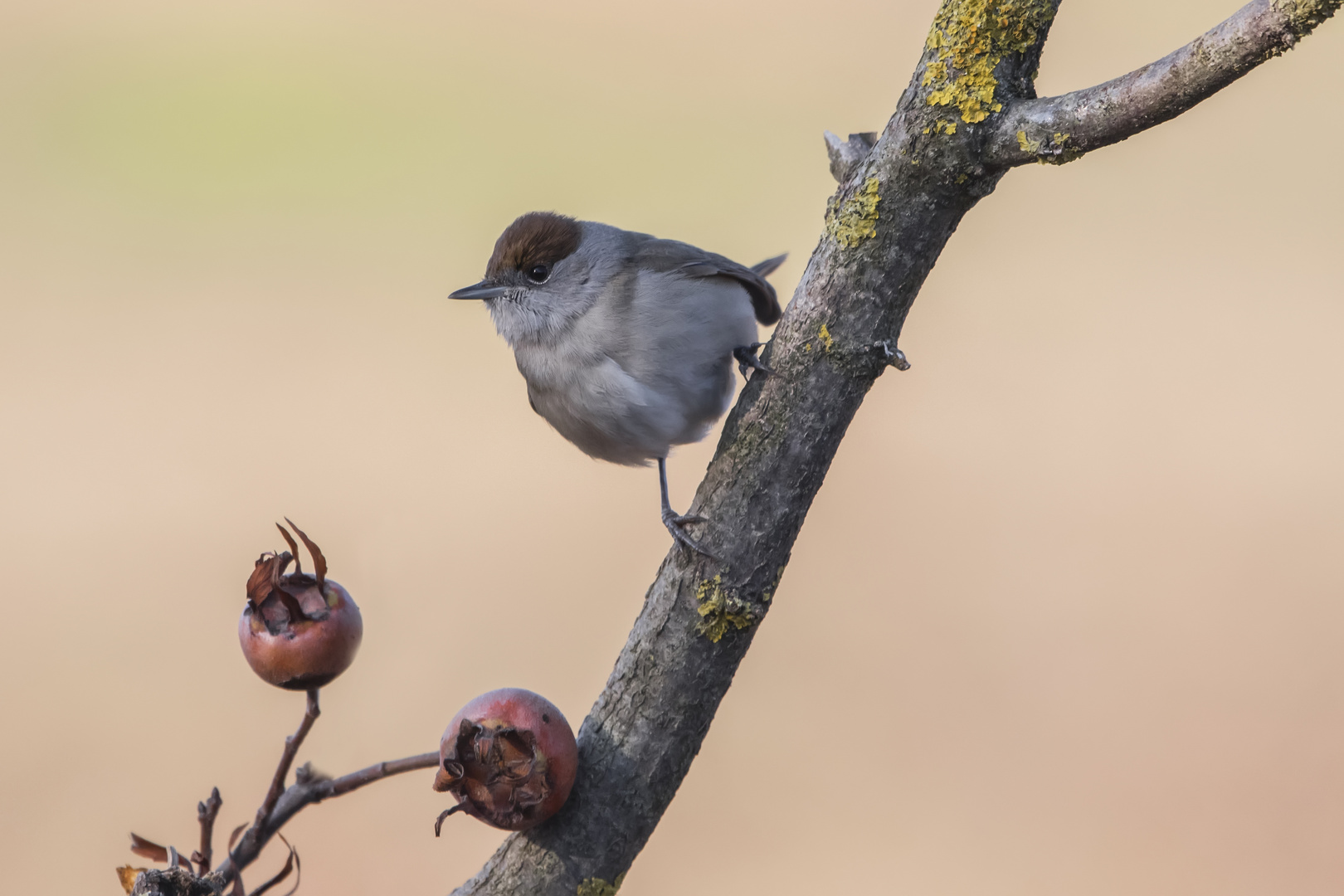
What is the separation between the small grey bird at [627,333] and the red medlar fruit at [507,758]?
1.14 metres

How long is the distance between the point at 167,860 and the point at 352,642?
0.38 meters

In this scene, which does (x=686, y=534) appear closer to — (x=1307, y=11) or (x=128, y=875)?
(x=128, y=875)

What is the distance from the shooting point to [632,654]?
1.91 metres

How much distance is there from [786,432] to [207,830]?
1.05 m

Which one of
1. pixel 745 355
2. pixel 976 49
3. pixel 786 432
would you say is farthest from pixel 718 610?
pixel 745 355

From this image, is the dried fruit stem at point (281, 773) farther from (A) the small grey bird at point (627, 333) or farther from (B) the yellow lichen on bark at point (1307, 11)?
(B) the yellow lichen on bark at point (1307, 11)

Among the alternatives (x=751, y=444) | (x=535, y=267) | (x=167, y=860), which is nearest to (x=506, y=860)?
(x=167, y=860)

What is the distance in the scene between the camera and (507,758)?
1.64m

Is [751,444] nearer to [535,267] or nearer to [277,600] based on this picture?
[277,600]

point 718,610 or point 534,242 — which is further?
point 534,242

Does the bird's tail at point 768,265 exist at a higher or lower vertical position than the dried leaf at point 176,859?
higher

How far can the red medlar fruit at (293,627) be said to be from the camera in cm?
160

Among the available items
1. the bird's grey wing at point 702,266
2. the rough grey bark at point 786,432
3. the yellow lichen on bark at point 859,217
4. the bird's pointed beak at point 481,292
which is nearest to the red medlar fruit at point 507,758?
the rough grey bark at point 786,432

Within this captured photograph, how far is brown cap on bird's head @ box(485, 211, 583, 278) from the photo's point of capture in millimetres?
3225
